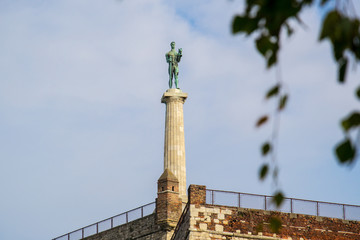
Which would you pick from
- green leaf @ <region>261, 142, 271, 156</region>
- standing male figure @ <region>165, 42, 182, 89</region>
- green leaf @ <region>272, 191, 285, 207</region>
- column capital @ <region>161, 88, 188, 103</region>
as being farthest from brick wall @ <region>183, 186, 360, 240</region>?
green leaf @ <region>261, 142, 271, 156</region>

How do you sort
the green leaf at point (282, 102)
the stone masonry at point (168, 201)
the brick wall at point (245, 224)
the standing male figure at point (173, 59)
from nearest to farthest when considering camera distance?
the green leaf at point (282, 102), the brick wall at point (245, 224), the stone masonry at point (168, 201), the standing male figure at point (173, 59)

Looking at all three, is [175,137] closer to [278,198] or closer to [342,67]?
[278,198]

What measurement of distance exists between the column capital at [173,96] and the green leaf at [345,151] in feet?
144

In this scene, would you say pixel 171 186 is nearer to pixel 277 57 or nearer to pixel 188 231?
pixel 188 231

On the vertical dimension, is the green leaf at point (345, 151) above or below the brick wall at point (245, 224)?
below

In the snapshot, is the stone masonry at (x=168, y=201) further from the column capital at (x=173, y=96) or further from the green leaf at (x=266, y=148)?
the green leaf at (x=266, y=148)

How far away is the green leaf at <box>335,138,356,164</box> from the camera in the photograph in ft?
19.4

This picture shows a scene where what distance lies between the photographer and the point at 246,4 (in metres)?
6.48

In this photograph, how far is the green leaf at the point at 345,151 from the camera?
5898mm

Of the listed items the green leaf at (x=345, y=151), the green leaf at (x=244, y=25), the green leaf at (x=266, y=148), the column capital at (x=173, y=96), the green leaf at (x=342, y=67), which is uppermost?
the column capital at (x=173, y=96)

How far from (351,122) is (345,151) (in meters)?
0.21

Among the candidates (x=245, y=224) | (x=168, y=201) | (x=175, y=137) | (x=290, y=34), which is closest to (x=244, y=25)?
(x=290, y=34)

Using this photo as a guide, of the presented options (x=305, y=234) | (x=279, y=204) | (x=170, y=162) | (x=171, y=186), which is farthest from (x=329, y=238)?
(x=279, y=204)

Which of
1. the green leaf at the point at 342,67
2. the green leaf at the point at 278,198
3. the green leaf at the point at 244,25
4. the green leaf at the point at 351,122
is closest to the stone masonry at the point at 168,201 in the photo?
the green leaf at the point at 278,198
